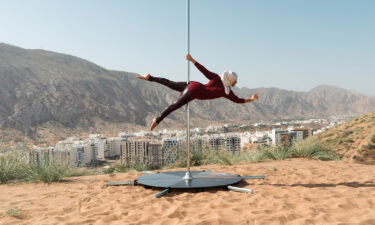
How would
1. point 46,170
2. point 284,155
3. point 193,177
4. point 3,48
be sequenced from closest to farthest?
point 193,177
point 46,170
point 284,155
point 3,48

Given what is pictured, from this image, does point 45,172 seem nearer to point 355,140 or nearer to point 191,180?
point 191,180

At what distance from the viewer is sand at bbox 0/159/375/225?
12.9ft

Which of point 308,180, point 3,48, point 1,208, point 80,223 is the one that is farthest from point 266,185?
point 3,48

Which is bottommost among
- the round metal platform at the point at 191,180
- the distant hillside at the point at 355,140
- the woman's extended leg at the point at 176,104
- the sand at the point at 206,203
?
the sand at the point at 206,203

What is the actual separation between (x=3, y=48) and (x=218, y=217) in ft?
286

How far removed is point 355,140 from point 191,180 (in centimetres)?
965

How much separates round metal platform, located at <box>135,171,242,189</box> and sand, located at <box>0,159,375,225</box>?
152 millimetres

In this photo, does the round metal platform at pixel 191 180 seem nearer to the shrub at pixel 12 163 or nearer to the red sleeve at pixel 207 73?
the red sleeve at pixel 207 73

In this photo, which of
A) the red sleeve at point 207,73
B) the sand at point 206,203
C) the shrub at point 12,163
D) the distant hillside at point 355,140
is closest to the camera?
the sand at point 206,203

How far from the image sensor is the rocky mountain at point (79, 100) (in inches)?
2314

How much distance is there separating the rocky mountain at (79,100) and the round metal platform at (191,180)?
50.2 meters

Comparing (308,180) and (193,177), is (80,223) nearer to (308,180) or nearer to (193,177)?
(193,177)

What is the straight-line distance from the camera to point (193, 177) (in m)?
6.31

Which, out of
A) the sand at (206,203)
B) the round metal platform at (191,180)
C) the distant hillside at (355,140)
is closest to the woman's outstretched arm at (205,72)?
the round metal platform at (191,180)
